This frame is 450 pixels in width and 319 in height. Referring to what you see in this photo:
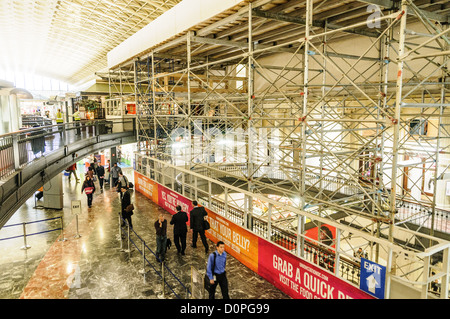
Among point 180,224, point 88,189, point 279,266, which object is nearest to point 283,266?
point 279,266

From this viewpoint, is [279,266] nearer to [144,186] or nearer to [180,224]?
[180,224]

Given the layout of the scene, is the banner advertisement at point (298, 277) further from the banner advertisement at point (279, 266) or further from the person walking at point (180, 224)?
the person walking at point (180, 224)

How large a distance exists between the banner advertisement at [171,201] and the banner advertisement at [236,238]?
163cm

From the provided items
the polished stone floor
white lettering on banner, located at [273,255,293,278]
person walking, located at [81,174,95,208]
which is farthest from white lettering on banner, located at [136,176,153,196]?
white lettering on banner, located at [273,255,293,278]

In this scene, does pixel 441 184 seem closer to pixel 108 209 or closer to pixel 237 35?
pixel 237 35

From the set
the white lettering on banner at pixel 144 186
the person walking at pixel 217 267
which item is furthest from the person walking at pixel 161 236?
the white lettering on banner at pixel 144 186

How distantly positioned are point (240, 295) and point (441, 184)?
1090 cm

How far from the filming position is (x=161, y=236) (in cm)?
938

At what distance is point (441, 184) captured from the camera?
13250mm

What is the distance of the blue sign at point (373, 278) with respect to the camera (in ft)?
17.8

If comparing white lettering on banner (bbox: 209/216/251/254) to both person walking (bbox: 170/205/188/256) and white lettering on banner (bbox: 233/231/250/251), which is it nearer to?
white lettering on banner (bbox: 233/231/250/251)

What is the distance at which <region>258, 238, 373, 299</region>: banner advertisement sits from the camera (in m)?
6.13

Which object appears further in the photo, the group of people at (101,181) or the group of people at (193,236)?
the group of people at (101,181)
